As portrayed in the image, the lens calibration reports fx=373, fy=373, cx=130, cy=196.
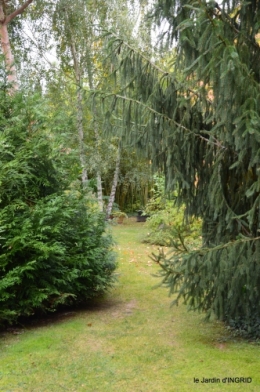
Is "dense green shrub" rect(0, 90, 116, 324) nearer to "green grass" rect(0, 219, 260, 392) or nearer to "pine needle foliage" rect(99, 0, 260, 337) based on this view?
"green grass" rect(0, 219, 260, 392)

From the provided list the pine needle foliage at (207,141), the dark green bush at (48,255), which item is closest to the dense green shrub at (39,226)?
the dark green bush at (48,255)

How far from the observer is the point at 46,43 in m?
10.8

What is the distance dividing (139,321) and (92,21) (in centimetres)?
890


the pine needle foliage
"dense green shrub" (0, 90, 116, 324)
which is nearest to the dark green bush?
"dense green shrub" (0, 90, 116, 324)

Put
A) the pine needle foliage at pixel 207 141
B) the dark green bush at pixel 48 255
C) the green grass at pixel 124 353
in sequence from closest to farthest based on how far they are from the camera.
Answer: the pine needle foliage at pixel 207 141 → the green grass at pixel 124 353 → the dark green bush at pixel 48 255

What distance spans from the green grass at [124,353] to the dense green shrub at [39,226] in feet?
1.26

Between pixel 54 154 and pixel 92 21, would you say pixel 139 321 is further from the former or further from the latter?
pixel 92 21

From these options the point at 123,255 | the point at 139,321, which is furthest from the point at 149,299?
the point at 123,255

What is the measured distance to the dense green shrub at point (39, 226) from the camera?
413cm

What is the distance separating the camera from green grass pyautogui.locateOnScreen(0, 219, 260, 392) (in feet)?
10.3

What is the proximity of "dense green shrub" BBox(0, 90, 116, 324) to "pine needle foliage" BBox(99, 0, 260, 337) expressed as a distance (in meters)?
1.19

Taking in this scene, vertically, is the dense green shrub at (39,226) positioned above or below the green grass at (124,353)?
above

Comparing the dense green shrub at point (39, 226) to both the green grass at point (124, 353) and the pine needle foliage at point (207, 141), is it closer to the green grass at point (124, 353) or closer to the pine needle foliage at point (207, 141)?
the green grass at point (124, 353)

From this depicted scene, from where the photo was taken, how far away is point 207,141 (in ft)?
12.5
